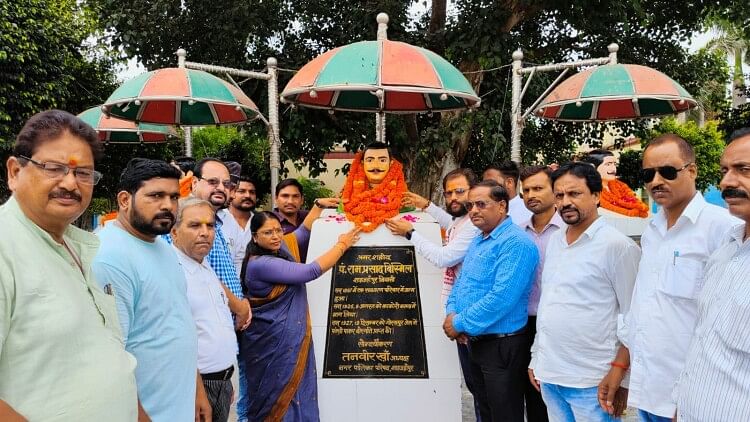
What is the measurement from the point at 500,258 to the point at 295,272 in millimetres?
1321

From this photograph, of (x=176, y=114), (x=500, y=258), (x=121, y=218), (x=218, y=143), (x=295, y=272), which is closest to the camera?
(x=121, y=218)

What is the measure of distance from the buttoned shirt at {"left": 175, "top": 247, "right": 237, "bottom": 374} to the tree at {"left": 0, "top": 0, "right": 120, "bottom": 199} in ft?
29.5

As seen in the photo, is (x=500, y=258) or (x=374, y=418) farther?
(x=374, y=418)

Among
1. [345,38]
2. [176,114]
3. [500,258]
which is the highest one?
[345,38]

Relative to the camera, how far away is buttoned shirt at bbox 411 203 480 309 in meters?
4.12

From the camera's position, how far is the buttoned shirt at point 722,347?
2.00m

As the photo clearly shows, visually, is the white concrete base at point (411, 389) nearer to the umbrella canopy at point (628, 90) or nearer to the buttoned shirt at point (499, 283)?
the buttoned shirt at point (499, 283)

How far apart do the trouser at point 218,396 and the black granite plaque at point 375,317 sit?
1.24 m

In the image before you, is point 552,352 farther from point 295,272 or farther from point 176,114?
point 176,114

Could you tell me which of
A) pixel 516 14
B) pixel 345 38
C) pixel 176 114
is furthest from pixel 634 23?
pixel 176 114

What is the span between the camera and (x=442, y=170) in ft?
34.9

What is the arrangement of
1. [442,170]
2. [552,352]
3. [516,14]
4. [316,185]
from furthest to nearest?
1. [316,185]
2. [442,170]
3. [516,14]
4. [552,352]

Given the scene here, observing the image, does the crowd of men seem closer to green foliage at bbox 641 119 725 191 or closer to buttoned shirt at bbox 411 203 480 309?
buttoned shirt at bbox 411 203 480 309

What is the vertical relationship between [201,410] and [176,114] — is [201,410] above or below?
below
